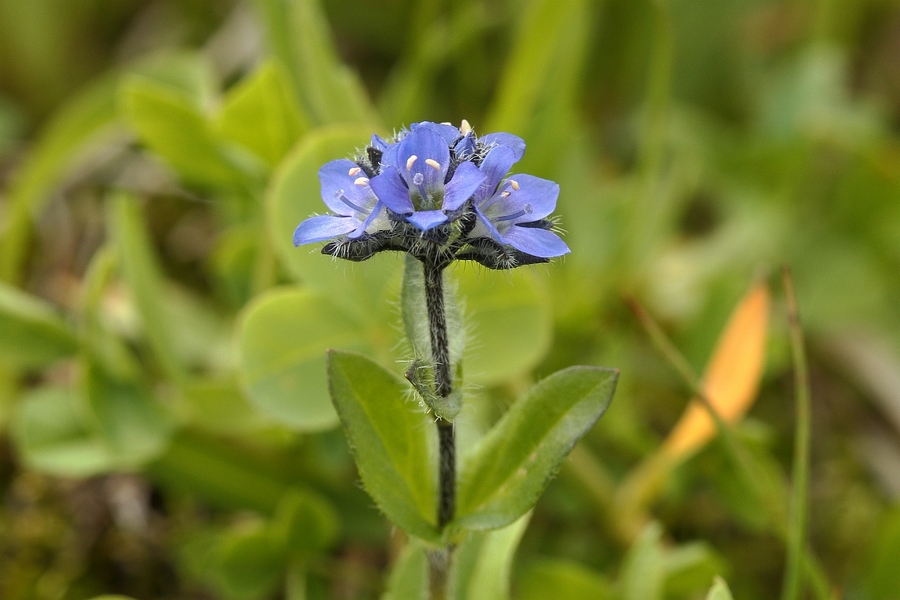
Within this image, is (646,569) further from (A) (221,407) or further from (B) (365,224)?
(A) (221,407)

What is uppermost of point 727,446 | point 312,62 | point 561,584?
point 312,62

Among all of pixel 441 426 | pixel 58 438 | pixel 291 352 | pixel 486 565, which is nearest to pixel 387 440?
pixel 441 426

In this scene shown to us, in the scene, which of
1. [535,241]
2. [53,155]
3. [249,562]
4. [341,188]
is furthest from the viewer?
[53,155]

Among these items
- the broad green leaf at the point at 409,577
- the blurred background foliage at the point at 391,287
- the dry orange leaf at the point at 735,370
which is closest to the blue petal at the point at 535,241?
the blurred background foliage at the point at 391,287

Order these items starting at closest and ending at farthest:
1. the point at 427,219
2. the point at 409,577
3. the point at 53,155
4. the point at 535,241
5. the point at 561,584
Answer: the point at 427,219, the point at 535,241, the point at 409,577, the point at 561,584, the point at 53,155

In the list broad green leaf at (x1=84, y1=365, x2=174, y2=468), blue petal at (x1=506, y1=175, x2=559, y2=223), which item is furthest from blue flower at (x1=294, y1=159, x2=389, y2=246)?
broad green leaf at (x1=84, y1=365, x2=174, y2=468)

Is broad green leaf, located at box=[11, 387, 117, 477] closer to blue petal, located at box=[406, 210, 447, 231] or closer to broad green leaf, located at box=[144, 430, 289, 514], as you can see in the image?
broad green leaf, located at box=[144, 430, 289, 514]
